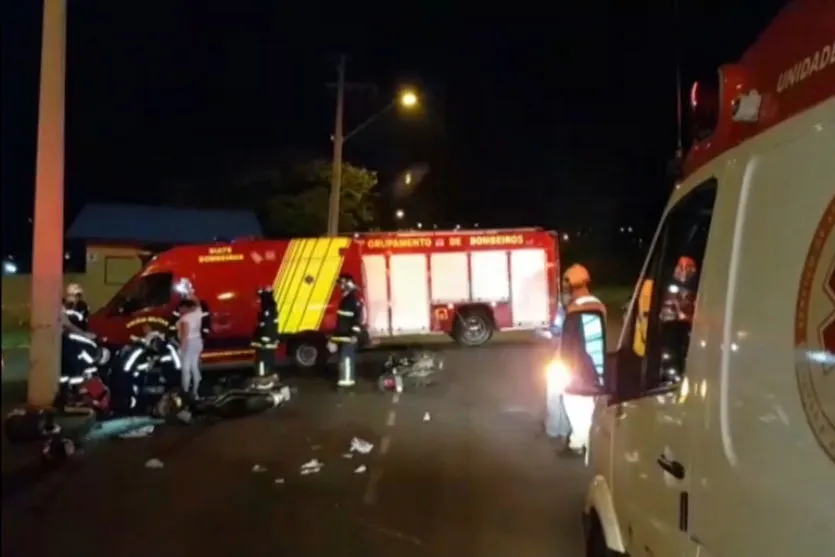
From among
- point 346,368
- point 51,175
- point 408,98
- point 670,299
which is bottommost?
point 346,368

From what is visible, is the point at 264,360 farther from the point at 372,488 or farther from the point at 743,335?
the point at 743,335

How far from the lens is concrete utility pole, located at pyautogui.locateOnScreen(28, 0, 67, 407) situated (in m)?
8.89

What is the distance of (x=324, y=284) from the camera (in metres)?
21.6

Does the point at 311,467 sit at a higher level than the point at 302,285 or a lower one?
lower

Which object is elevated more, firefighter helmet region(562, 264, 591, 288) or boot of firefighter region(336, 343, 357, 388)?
firefighter helmet region(562, 264, 591, 288)

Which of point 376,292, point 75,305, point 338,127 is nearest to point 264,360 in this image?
point 75,305

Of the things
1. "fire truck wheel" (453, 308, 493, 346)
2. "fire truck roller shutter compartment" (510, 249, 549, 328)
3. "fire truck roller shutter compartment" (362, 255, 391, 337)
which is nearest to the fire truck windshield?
"fire truck roller shutter compartment" (362, 255, 391, 337)

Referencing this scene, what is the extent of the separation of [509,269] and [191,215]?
1718 cm

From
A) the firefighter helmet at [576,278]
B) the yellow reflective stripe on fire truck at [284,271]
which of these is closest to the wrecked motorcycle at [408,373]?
the yellow reflective stripe on fire truck at [284,271]

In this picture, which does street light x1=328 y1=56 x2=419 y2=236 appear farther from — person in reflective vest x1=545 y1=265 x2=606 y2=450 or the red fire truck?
person in reflective vest x1=545 y1=265 x2=606 y2=450

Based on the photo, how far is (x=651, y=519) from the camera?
398 centimetres

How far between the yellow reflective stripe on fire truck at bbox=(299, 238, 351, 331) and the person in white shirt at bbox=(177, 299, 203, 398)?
224 inches

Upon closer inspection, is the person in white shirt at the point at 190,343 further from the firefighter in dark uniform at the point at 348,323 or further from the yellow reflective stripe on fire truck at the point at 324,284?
the yellow reflective stripe on fire truck at the point at 324,284

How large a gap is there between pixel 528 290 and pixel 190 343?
11399 mm
